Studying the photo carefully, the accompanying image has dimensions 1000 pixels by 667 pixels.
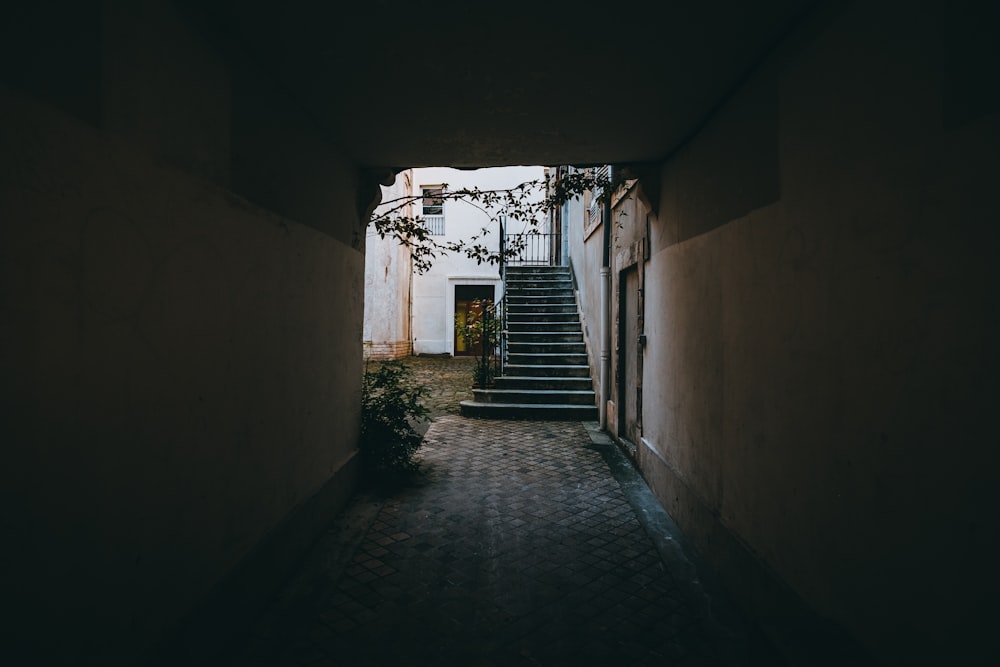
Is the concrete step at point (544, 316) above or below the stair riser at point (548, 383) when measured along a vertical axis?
above

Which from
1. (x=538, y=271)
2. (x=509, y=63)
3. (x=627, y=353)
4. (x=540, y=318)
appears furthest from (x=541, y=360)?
(x=509, y=63)

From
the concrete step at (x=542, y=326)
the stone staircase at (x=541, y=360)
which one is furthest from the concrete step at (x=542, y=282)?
the concrete step at (x=542, y=326)

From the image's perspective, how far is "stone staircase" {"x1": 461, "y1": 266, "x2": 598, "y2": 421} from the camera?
9227 mm

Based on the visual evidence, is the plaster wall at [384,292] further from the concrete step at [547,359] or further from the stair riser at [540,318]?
the concrete step at [547,359]

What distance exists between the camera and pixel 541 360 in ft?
34.5

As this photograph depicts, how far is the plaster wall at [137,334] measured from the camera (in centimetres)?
161

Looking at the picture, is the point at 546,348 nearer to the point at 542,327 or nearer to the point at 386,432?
the point at 542,327

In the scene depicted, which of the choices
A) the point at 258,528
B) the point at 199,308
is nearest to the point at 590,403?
the point at 258,528

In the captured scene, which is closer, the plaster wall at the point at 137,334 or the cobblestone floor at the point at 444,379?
the plaster wall at the point at 137,334

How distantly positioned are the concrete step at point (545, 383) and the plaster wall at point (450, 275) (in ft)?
31.2

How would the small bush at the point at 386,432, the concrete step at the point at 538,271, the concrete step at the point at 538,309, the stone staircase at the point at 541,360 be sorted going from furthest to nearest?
the concrete step at the point at 538,271 < the concrete step at the point at 538,309 < the stone staircase at the point at 541,360 < the small bush at the point at 386,432

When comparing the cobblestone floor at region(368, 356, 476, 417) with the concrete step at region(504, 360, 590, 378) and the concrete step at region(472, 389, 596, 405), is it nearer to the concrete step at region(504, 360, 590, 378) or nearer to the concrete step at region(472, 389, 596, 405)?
the concrete step at region(472, 389, 596, 405)

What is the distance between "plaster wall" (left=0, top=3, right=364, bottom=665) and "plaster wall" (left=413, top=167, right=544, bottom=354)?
1566 cm

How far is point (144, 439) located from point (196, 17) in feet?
6.35
